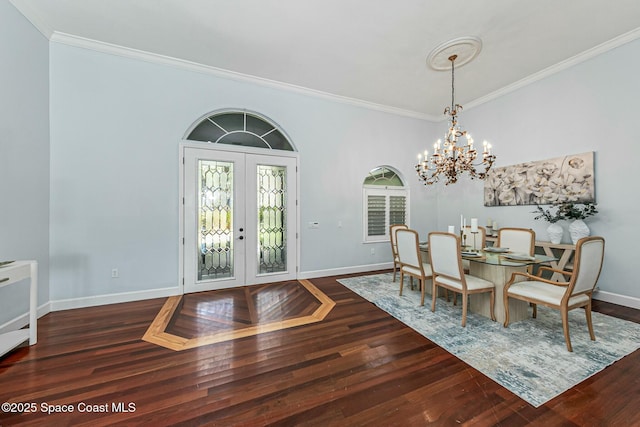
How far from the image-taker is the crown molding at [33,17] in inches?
103

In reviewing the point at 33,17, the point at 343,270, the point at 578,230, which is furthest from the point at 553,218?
the point at 33,17

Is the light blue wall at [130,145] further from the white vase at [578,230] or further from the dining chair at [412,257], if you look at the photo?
the dining chair at [412,257]

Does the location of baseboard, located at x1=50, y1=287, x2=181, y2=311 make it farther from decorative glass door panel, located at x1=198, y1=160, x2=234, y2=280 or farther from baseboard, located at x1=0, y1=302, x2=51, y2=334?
decorative glass door panel, located at x1=198, y1=160, x2=234, y2=280

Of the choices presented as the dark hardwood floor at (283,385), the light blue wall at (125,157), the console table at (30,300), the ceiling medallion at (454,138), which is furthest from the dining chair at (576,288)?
the console table at (30,300)

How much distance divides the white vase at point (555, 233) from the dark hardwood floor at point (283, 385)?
6.52 feet

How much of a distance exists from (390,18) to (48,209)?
4.78 metres

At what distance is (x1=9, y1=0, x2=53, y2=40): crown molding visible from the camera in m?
2.61

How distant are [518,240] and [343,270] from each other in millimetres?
2830

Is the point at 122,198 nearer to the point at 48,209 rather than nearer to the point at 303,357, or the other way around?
the point at 48,209

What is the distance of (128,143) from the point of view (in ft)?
11.2

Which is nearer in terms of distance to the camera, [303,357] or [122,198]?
[303,357]

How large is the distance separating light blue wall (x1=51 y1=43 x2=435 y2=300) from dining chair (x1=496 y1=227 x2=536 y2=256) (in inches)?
121

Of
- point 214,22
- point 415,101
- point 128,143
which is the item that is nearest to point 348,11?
point 214,22

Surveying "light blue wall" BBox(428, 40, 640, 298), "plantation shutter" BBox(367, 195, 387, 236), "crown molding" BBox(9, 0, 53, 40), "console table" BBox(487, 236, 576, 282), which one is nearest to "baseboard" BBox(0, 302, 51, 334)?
"crown molding" BBox(9, 0, 53, 40)
